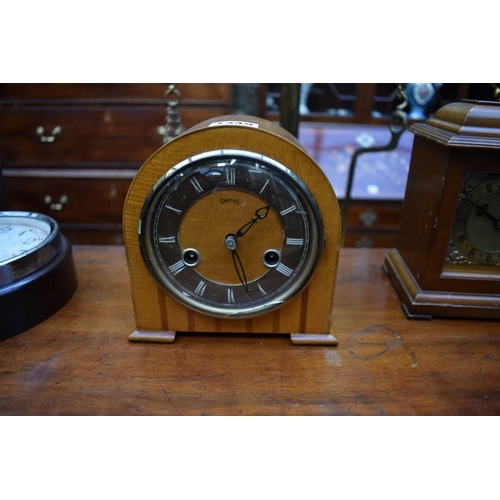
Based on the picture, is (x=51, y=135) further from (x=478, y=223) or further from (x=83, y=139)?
(x=478, y=223)

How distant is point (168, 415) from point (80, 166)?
5.12 ft

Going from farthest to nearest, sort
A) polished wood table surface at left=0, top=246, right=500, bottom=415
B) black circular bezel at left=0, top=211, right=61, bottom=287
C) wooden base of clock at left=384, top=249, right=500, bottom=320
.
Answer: wooden base of clock at left=384, top=249, right=500, bottom=320 < black circular bezel at left=0, top=211, right=61, bottom=287 < polished wood table surface at left=0, top=246, right=500, bottom=415

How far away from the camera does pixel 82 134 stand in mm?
1911

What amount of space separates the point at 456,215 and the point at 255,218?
456 mm

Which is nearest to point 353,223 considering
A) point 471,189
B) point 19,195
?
point 471,189

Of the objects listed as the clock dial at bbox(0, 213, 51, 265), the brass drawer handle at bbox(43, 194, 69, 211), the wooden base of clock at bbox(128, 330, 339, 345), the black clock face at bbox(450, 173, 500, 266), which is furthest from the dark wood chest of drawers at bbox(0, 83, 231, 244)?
the black clock face at bbox(450, 173, 500, 266)

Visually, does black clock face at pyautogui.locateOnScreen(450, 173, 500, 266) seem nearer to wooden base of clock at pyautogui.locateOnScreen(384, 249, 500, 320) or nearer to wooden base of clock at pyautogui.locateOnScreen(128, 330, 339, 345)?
wooden base of clock at pyautogui.locateOnScreen(384, 249, 500, 320)

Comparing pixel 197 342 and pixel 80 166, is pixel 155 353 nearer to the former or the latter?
pixel 197 342

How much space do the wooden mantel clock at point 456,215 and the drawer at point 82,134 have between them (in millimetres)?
1208

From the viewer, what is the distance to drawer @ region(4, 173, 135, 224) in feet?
6.41

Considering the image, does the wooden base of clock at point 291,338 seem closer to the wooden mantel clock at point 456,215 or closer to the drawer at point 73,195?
the wooden mantel clock at point 456,215

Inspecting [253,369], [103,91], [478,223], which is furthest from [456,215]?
[103,91]

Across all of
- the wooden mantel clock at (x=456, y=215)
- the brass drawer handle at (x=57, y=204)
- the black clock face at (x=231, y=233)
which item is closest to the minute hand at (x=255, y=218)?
the black clock face at (x=231, y=233)

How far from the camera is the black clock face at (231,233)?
2.52 ft
